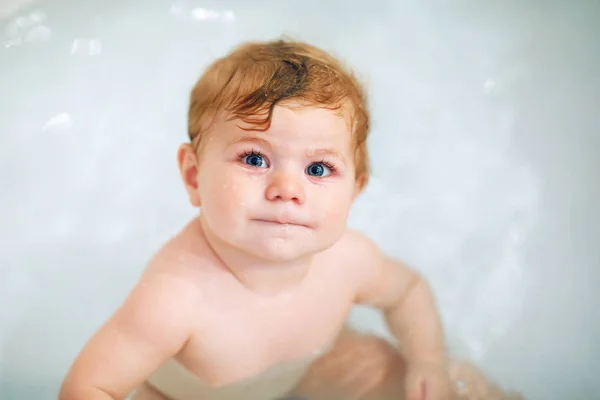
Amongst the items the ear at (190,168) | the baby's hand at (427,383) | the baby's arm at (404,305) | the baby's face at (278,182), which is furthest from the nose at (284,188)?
the baby's hand at (427,383)

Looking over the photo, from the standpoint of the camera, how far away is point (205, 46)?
121 cm

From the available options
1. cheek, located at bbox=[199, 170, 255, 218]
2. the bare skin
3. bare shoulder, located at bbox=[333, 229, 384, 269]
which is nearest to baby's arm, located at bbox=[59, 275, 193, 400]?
the bare skin

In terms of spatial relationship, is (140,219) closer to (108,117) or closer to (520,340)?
(108,117)

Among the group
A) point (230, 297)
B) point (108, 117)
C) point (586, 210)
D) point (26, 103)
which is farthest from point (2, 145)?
point (586, 210)

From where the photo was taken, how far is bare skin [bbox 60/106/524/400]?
0.67 metres

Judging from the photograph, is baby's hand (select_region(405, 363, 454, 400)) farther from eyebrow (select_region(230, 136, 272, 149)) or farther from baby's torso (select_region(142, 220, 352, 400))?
eyebrow (select_region(230, 136, 272, 149))

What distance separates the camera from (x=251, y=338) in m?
0.78

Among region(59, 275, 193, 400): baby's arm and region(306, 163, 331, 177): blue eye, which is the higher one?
region(306, 163, 331, 177): blue eye

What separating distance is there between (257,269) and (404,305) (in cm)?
28

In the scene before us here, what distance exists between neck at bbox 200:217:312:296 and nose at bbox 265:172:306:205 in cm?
10

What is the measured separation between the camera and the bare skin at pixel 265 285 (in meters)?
0.67

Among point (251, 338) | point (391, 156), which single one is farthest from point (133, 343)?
point (391, 156)

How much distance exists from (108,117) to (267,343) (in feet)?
1.85

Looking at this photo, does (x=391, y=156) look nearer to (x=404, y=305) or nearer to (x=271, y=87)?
(x=404, y=305)
